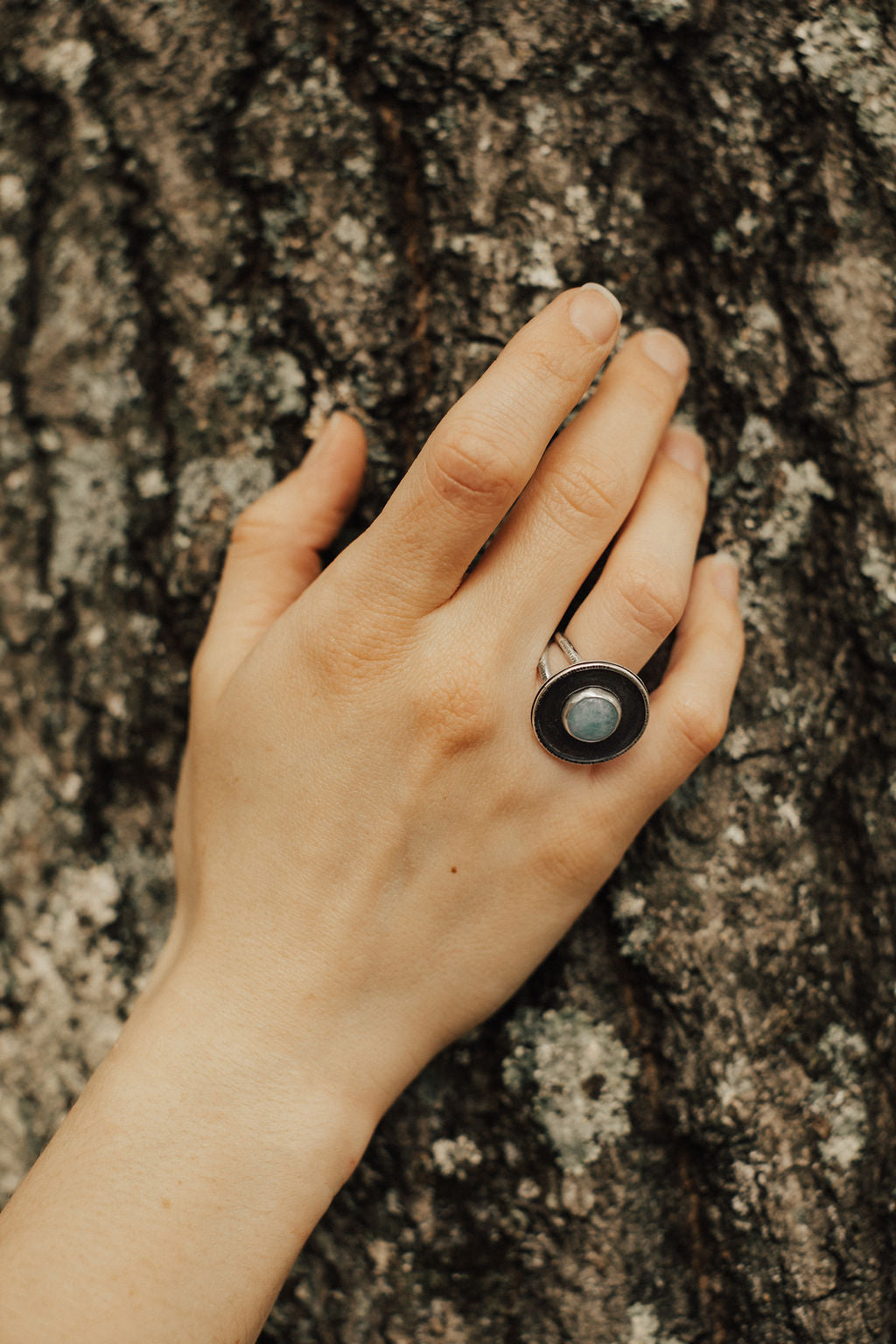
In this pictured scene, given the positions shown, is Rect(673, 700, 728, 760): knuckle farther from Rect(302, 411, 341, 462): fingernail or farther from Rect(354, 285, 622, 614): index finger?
Rect(302, 411, 341, 462): fingernail

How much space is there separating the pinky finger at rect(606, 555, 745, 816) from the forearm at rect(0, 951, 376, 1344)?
2.14ft

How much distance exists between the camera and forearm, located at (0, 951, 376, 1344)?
101 centimetres

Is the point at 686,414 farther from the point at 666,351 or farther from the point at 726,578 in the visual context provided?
the point at 726,578

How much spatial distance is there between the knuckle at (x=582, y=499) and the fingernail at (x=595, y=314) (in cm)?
19

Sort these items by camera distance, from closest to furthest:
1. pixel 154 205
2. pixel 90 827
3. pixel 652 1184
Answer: pixel 652 1184
pixel 154 205
pixel 90 827

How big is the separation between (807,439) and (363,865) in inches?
40.0

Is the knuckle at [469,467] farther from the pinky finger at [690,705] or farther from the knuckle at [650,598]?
the pinky finger at [690,705]

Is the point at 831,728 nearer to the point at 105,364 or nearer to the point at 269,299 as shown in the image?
the point at 269,299

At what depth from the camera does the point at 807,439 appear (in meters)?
1.41

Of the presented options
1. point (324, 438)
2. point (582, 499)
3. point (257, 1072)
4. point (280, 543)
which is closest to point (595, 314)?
point (582, 499)

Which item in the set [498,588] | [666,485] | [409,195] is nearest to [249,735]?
[498,588]

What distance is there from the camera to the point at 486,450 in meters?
1.14

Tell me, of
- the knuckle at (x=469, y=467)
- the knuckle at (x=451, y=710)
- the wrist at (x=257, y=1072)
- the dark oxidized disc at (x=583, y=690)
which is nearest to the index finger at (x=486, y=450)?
the knuckle at (x=469, y=467)

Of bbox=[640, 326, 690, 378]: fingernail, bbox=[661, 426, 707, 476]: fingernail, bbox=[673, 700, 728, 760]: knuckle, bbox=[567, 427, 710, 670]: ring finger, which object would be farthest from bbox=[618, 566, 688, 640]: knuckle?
bbox=[640, 326, 690, 378]: fingernail
